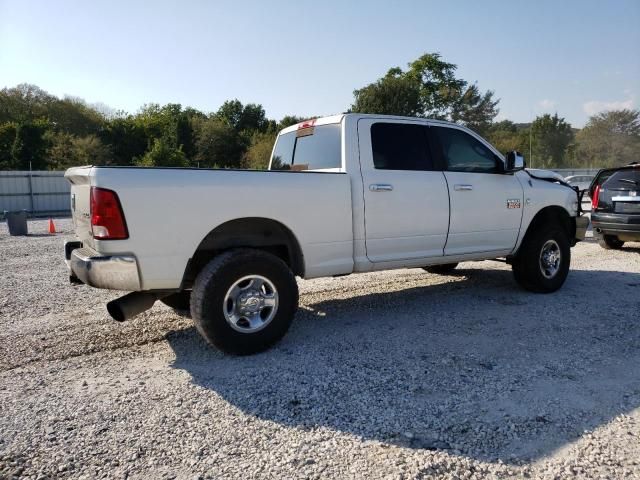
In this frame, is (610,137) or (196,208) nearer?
(196,208)

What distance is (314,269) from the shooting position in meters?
4.55

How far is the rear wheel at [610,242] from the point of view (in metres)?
9.62

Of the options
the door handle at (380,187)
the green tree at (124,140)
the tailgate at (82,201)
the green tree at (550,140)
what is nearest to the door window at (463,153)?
the door handle at (380,187)

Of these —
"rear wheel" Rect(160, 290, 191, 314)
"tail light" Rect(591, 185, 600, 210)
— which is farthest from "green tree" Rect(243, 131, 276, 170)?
"rear wheel" Rect(160, 290, 191, 314)

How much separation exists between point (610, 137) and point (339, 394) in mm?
52949

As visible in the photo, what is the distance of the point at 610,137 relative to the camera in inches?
1858

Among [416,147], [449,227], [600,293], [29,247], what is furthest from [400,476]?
[29,247]

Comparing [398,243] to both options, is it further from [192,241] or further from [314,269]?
[192,241]

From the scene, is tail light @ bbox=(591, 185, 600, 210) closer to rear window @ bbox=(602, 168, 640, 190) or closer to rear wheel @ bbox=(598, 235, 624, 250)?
rear window @ bbox=(602, 168, 640, 190)

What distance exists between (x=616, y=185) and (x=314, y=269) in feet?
23.4

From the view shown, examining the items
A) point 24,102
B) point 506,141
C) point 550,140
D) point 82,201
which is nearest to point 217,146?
point 24,102

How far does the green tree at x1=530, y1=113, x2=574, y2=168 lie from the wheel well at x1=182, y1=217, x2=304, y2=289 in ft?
127

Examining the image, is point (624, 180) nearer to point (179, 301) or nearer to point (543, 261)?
point (543, 261)

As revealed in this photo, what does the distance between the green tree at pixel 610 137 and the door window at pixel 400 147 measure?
44984 mm
